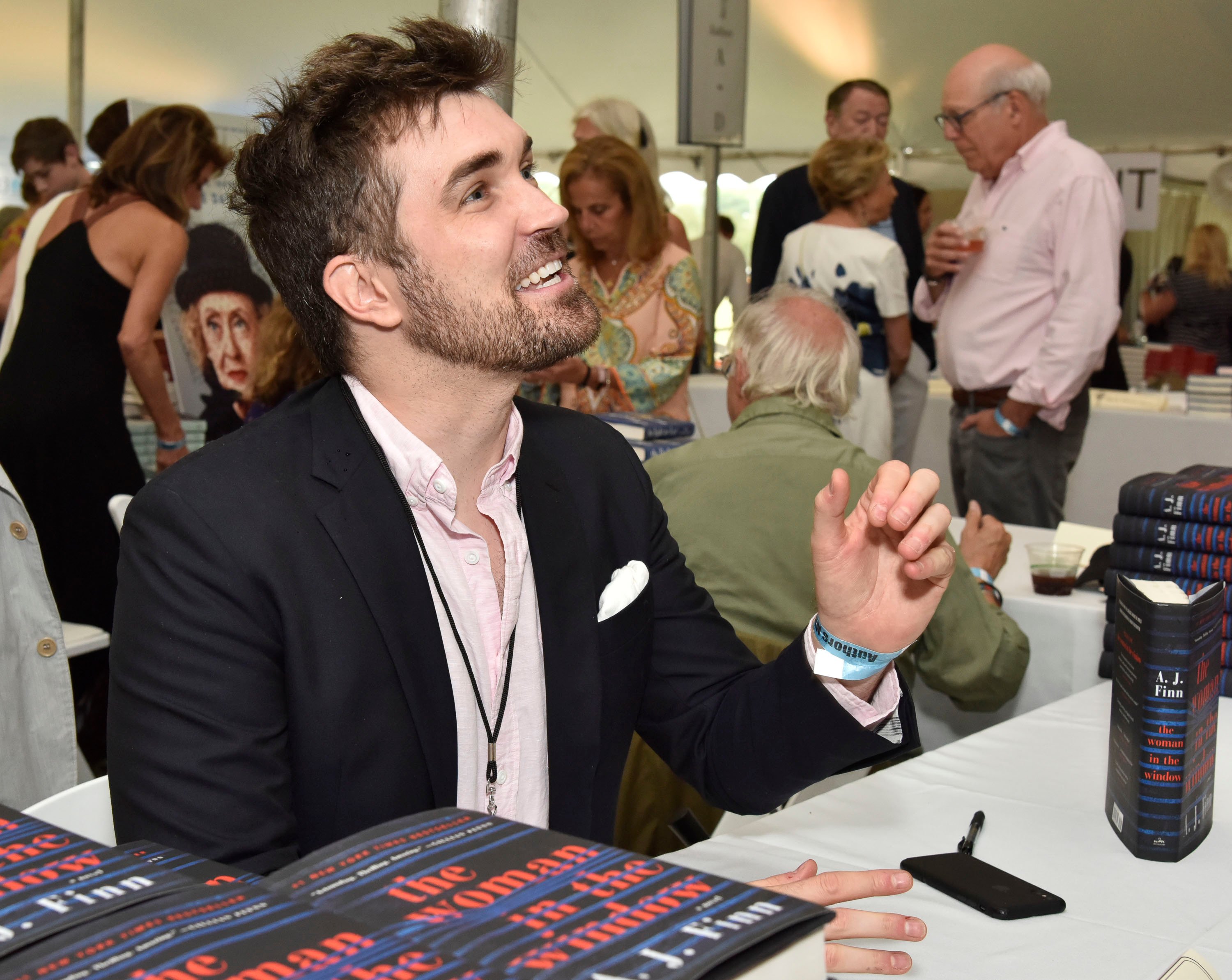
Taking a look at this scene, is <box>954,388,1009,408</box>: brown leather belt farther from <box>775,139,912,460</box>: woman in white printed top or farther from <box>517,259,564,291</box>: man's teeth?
<box>517,259,564,291</box>: man's teeth

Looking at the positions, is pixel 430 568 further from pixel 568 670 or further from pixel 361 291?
pixel 361 291

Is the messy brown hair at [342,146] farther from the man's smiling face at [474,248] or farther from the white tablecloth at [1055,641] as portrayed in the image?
the white tablecloth at [1055,641]

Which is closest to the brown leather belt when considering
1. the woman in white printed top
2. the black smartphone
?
the woman in white printed top

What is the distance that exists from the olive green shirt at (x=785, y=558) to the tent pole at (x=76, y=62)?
521cm

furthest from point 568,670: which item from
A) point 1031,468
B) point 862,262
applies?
point 862,262

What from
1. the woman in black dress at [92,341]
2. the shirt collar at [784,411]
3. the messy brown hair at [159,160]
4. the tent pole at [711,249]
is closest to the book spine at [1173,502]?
the shirt collar at [784,411]

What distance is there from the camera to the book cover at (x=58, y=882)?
0.42 m

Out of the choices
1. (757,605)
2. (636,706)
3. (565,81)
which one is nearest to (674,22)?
(565,81)

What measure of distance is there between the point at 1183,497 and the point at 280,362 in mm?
1845

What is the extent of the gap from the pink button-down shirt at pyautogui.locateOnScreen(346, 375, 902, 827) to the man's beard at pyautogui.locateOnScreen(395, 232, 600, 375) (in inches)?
4.2

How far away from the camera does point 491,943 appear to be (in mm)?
418

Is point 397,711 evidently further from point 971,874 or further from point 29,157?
point 29,157

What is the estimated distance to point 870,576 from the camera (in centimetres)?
114

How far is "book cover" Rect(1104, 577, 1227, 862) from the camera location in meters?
1.12
